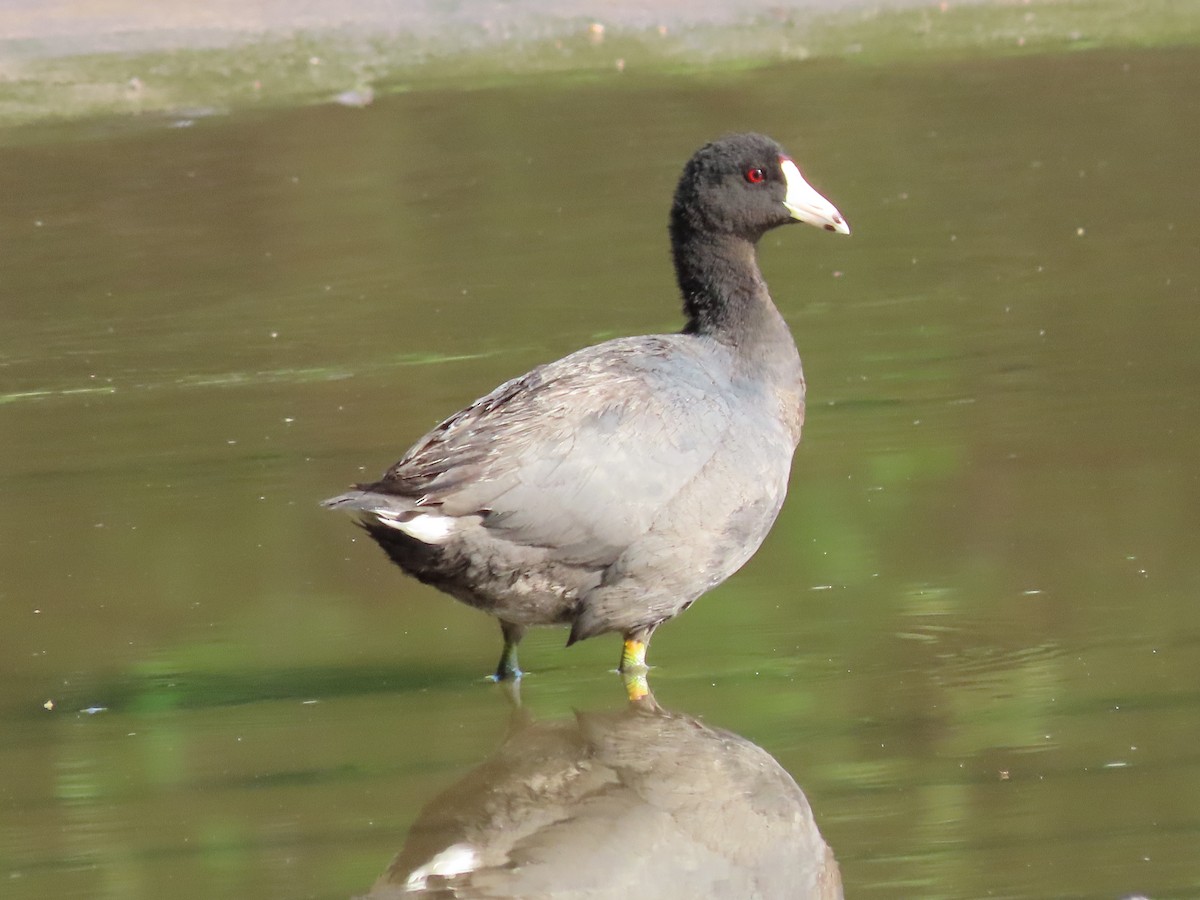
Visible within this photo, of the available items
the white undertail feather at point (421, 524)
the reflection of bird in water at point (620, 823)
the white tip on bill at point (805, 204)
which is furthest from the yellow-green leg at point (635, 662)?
the white tip on bill at point (805, 204)

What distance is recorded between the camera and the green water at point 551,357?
4555 mm

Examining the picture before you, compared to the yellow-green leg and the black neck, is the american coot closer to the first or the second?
the yellow-green leg

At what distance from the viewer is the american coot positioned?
196 inches

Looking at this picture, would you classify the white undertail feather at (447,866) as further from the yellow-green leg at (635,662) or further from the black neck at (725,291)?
the black neck at (725,291)

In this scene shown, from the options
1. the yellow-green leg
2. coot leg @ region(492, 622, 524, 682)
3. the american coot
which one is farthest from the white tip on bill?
coot leg @ region(492, 622, 524, 682)

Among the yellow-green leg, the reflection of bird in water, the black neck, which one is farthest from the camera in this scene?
the black neck

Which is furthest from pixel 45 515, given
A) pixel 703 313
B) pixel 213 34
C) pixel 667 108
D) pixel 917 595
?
pixel 213 34

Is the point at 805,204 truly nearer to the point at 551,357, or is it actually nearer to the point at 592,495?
the point at 592,495

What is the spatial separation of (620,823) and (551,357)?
3.87 meters

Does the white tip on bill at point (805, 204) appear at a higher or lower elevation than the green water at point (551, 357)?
higher

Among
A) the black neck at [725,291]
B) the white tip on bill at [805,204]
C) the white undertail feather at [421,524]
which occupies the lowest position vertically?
the white undertail feather at [421,524]

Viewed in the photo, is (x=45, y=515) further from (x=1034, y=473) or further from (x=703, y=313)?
(x=1034, y=473)

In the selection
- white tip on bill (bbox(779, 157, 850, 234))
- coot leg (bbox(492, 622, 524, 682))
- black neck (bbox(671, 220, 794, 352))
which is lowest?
coot leg (bbox(492, 622, 524, 682))

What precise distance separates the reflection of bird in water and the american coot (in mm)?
315
